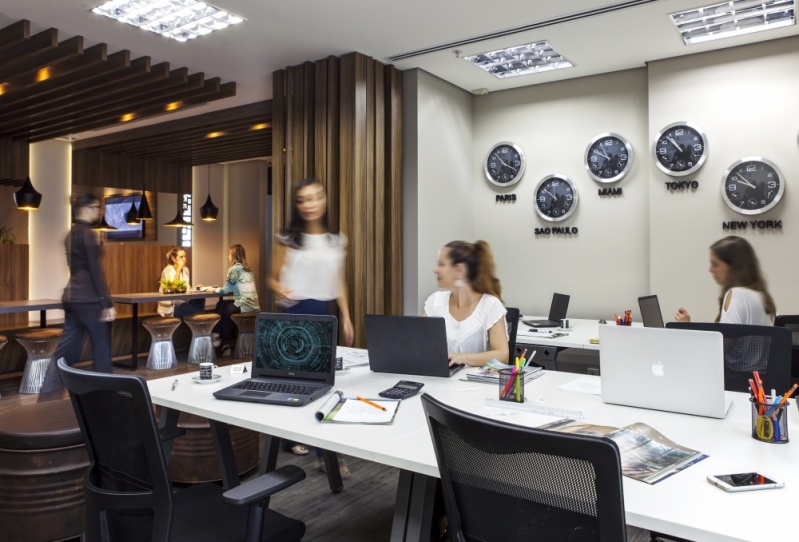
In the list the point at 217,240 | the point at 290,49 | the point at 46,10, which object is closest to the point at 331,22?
the point at 290,49

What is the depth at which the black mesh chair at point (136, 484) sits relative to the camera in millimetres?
1582

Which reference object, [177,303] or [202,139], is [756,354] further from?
[202,139]

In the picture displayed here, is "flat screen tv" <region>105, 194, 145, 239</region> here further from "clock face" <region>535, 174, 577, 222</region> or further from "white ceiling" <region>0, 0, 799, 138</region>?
"clock face" <region>535, 174, 577, 222</region>

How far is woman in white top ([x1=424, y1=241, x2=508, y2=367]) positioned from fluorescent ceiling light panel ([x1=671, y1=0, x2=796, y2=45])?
2702 millimetres

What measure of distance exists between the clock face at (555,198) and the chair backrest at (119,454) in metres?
4.99

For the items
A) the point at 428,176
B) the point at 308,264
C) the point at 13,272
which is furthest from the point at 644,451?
the point at 13,272

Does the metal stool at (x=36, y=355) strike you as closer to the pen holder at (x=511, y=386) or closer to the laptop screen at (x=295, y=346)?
the laptop screen at (x=295, y=346)

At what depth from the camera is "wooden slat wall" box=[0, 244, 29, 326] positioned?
824cm

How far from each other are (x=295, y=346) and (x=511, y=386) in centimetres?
93

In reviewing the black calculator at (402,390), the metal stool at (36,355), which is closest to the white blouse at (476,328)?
the black calculator at (402,390)

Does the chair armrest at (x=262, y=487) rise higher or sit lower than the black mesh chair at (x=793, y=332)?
lower

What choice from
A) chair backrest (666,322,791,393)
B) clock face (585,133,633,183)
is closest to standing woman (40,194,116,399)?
chair backrest (666,322,791,393)

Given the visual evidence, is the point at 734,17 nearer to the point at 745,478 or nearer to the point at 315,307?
the point at 315,307

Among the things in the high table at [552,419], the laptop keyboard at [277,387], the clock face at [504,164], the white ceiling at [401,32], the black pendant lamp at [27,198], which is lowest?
the high table at [552,419]
